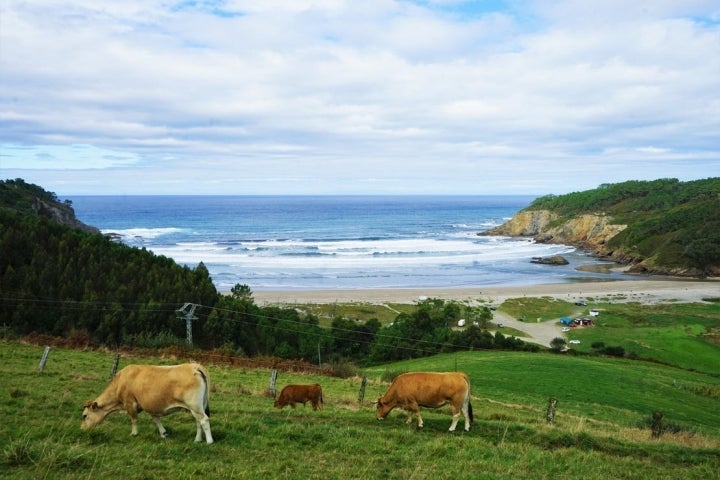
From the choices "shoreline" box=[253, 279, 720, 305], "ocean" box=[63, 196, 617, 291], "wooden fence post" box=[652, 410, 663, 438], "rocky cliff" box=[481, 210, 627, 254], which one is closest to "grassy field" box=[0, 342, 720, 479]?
"wooden fence post" box=[652, 410, 663, 438]

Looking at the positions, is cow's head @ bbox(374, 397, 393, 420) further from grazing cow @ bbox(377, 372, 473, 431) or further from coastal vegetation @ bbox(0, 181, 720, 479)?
coastal vegetation @ bbox(0, 181, 720, 479)

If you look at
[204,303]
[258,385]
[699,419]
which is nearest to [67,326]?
[204,303]

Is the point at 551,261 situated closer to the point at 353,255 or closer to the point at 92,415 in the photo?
the point at 353,255

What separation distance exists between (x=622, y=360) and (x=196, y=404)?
37.8 meters

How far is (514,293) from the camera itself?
70.4 m

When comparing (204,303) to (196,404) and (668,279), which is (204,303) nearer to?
(196,404)

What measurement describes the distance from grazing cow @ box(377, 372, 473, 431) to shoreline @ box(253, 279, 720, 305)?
1871 inches

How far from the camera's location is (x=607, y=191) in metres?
165

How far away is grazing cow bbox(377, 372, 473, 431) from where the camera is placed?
11.7m

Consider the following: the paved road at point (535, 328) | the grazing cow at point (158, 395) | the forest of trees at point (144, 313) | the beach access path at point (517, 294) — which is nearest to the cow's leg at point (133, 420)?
the grazing cow at point (158, 395)

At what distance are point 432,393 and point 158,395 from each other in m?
5.62

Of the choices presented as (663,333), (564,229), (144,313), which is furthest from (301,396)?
(564,229)

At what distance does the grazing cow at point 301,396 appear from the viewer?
15047 mm

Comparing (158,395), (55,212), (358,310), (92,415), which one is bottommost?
(358,310)
